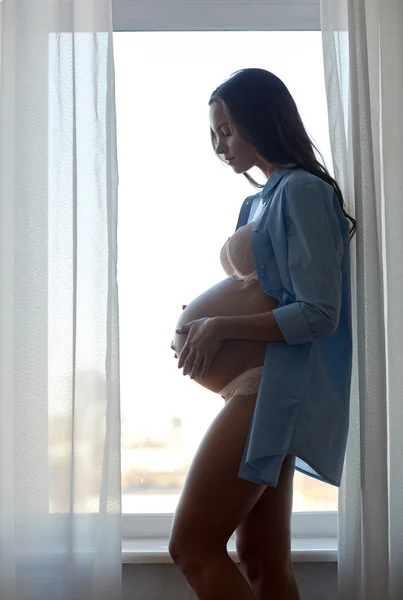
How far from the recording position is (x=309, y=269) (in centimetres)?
154

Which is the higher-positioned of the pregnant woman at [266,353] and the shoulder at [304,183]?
the shoulder at [304,183]

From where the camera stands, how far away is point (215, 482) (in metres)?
1.52

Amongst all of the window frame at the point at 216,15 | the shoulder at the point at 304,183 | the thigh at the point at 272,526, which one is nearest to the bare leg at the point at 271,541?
the thigh at the point at 272,526

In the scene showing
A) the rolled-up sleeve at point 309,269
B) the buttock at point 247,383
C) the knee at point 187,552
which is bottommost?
the knee at point 187,552

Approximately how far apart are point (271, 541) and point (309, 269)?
56 centimetres

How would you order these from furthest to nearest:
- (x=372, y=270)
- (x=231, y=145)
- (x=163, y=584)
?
(x=163, y=584) → (x=372, y=270) → (x=231, y=145)

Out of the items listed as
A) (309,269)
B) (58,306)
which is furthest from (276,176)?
(58,306)

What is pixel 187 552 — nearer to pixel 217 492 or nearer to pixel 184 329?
pixel 217 492

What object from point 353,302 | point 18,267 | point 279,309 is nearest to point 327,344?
point 279,309

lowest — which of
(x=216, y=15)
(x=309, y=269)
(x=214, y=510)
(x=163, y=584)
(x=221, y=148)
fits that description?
(x=163, y=584)

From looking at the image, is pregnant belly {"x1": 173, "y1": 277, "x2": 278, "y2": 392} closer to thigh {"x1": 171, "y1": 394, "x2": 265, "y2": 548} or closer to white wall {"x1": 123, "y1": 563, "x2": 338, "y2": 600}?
thigh {"x1": 171, "y1": 394, "x2": 265, "y2": 548}

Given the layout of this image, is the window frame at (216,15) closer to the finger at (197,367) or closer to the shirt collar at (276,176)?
the shirt collar at (276,176)

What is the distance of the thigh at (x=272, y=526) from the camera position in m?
1.64

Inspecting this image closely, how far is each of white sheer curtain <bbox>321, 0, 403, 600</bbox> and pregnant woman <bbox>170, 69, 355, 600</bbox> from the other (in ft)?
0.63
